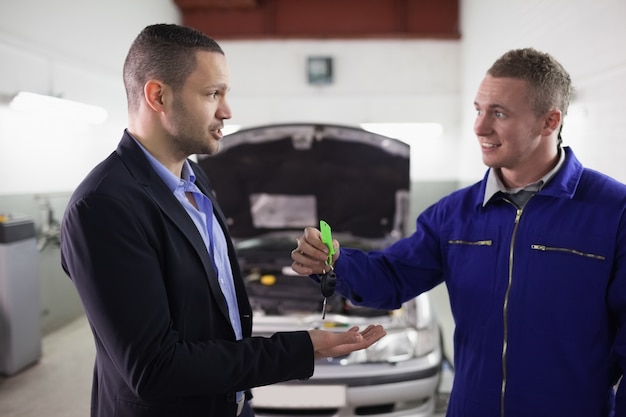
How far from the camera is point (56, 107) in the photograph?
424 cm

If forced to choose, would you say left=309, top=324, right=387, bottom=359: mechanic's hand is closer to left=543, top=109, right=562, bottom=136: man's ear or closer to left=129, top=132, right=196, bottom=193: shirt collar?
left=129, top=132, right=196, bottom=193: shirt collar

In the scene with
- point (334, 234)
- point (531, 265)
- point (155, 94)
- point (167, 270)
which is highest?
point (155, 94)

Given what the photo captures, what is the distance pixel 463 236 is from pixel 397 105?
5.44m

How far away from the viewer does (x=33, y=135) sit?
13.7 ft

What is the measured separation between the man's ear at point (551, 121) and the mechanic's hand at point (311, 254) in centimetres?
76

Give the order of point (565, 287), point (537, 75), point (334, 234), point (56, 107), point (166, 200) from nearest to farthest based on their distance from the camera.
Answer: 1. point (166, 200)
2. point (565, 287)
3. point (537, 75)
4. point (334, 234)
5. point (56, 107)

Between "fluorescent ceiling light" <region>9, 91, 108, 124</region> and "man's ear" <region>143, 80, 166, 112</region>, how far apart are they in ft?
10.4

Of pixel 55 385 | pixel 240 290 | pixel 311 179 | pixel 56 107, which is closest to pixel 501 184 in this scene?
pixel 240 290

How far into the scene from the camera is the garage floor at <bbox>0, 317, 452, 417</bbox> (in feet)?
9.87

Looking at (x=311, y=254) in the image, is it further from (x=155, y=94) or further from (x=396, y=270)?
(x=155, y=94)

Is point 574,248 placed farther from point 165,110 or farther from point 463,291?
point 165,110

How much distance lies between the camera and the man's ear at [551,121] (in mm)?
1441

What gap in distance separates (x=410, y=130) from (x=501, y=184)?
5.34 metres

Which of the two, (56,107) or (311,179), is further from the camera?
(56,107)
